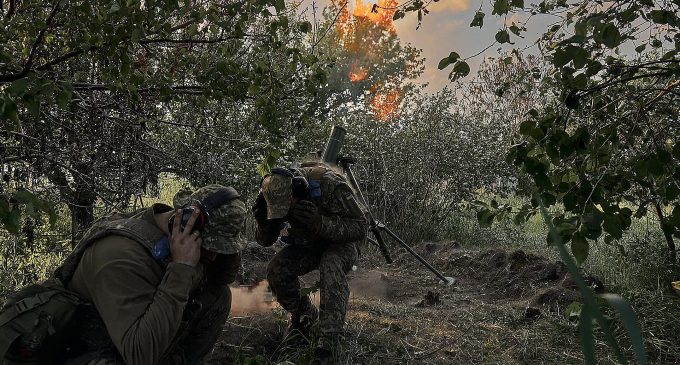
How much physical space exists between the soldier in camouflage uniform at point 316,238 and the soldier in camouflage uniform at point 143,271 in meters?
1.08

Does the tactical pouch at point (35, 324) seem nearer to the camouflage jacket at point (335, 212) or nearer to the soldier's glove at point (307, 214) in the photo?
the soldier's glove at point (307, 214)

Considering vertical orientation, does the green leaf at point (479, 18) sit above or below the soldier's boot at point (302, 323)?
above

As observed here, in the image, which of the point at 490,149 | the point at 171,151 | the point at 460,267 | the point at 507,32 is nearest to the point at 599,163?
the point at 507,32

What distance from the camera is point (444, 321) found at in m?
4.85

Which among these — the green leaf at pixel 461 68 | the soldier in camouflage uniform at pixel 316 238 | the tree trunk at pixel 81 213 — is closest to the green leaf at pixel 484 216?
the green leaf at pixel 461 68

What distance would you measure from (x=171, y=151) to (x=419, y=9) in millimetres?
3563

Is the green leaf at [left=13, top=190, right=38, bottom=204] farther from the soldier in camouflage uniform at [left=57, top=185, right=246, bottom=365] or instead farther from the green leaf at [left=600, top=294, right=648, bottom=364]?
the green leaf at [left=600, top=294, right=648, bottom=364]

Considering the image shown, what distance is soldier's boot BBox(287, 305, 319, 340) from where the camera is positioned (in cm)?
393

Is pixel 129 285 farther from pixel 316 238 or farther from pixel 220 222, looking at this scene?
pixel 316 238

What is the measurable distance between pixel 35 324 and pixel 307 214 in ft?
5.97

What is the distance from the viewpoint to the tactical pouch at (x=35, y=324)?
2178mm

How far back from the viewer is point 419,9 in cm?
257

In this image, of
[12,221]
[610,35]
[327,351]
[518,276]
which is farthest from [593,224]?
[518,276]

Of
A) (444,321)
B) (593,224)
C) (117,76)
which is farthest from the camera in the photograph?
(444,321)
